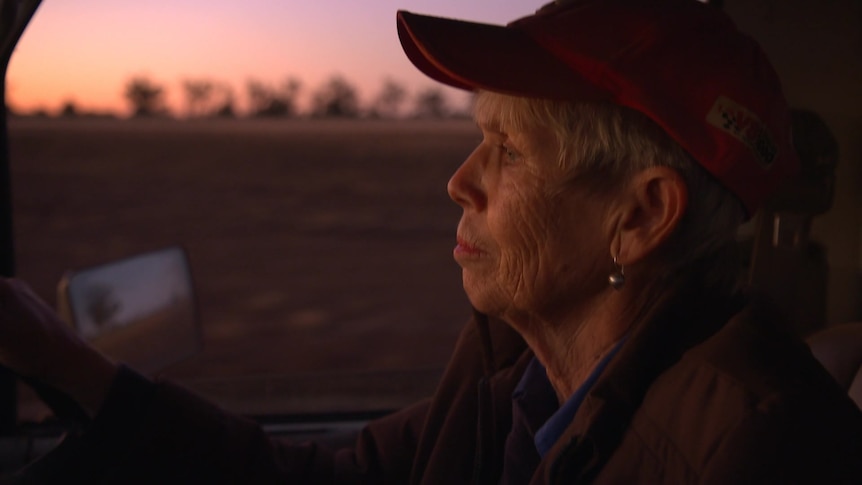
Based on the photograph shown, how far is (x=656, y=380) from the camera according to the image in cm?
136

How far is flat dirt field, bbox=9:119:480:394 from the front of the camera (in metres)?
4.77

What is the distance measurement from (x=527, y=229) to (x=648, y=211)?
0.59 ft

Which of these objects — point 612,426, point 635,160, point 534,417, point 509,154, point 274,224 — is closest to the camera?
point 612,426

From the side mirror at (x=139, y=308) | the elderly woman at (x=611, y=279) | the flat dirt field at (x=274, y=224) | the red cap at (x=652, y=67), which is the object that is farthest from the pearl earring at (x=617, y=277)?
A: the side mirror at (x=139, y=308)

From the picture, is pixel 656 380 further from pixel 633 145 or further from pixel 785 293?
pixel 785 293

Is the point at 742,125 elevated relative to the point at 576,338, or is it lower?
elevated

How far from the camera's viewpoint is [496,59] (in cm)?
141

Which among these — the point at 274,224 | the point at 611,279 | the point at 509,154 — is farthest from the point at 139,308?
the point at 274,224

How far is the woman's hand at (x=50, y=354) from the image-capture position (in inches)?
66.8

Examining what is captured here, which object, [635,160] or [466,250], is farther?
[466,250]

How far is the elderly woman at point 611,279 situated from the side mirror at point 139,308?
0.16 m

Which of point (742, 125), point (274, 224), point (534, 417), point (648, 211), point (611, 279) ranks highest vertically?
point (742, 125)

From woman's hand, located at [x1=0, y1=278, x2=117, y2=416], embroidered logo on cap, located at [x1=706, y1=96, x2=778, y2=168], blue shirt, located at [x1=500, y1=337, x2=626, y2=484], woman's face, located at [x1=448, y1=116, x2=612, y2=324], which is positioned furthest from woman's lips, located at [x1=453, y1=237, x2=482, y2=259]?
woman's hand, located at [x1=0, y1=278, x2=117, y2=416]

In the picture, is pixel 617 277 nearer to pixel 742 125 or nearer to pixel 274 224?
pixel 742 125
